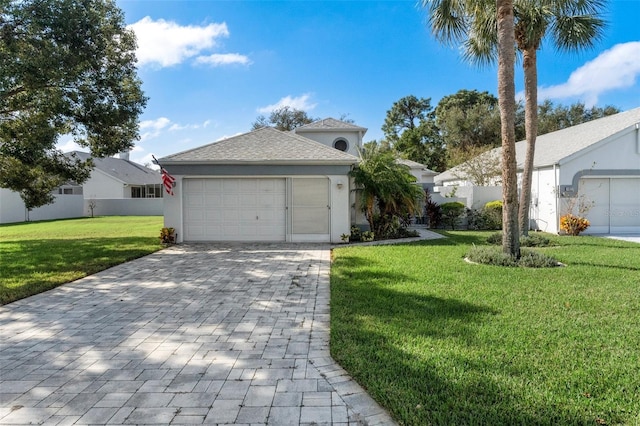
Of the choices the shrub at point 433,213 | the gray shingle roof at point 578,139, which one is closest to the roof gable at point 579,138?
the gray shingle roof at point 578,139

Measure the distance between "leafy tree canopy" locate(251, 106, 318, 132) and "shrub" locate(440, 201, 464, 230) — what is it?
29.2 m

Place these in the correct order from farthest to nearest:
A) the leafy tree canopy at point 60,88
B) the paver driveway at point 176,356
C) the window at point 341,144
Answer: the window at point 341,144 → the leafy tree canopy at point 60,88 → the paver driveway at point 176,356

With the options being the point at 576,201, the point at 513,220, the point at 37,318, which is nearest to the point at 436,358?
the point at 37,318

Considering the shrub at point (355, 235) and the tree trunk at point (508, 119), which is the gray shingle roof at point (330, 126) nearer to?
the shrub at point (355, 235)

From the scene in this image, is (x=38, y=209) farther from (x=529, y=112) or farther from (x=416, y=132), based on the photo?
(x=416, y=132)

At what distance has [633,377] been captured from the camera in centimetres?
347

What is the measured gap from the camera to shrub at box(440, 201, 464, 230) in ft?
57.9

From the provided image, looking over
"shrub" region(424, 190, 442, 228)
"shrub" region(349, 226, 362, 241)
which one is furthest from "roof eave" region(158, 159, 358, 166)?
"shrub" region(424, 190, 442, 228)

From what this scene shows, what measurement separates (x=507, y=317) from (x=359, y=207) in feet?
29.2

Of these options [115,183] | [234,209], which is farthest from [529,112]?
[115,183]

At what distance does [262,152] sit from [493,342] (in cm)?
1101

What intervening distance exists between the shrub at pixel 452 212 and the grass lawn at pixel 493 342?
369 inches

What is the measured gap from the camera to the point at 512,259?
8992 millimetres

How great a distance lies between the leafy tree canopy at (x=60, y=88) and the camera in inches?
371
